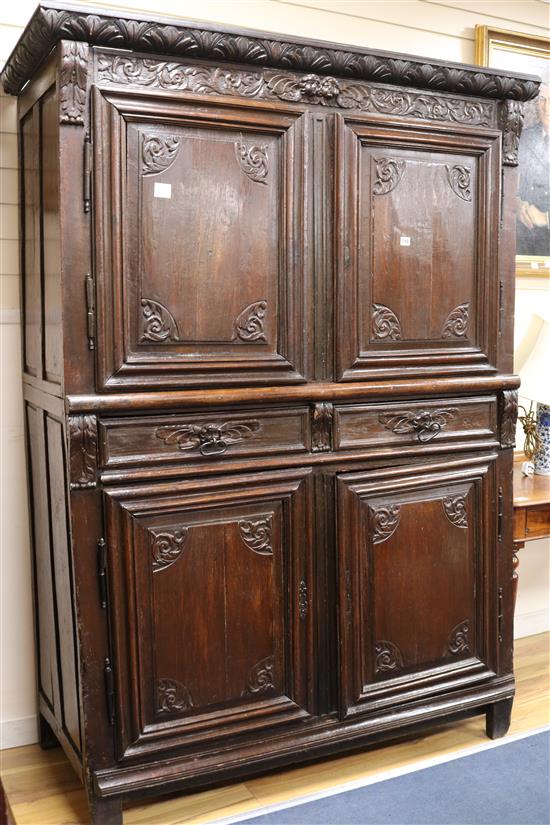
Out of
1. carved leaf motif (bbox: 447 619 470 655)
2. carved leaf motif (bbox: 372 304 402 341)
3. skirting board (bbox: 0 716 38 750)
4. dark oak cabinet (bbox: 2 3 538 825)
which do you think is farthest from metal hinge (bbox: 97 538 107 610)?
carved leaf motif (bbox: 447 619 470 655)

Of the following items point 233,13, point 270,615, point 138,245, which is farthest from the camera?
point 233,13

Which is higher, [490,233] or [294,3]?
[294,3]

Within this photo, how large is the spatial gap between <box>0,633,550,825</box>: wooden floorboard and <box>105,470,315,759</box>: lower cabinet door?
0.82 feet

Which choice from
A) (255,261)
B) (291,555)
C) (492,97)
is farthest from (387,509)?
(492,97)

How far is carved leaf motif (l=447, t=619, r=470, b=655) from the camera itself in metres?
2.80

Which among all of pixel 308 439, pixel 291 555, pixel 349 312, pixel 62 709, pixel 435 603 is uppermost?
pixel 349 312

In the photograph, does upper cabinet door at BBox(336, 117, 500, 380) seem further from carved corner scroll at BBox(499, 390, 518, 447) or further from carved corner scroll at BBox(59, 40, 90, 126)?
carved corner scroll at BBox(59, 40, 90, 126)

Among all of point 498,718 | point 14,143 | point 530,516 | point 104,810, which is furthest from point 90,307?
point 498,718

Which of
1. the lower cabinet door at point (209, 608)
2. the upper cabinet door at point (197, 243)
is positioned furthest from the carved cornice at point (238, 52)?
the lower cabinet door at point (209, 608)

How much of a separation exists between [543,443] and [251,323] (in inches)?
60.7

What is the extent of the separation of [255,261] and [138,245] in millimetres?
338

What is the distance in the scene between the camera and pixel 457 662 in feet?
9.27

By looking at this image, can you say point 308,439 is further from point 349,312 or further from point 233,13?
point 233,13

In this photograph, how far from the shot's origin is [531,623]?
3.83 meters
